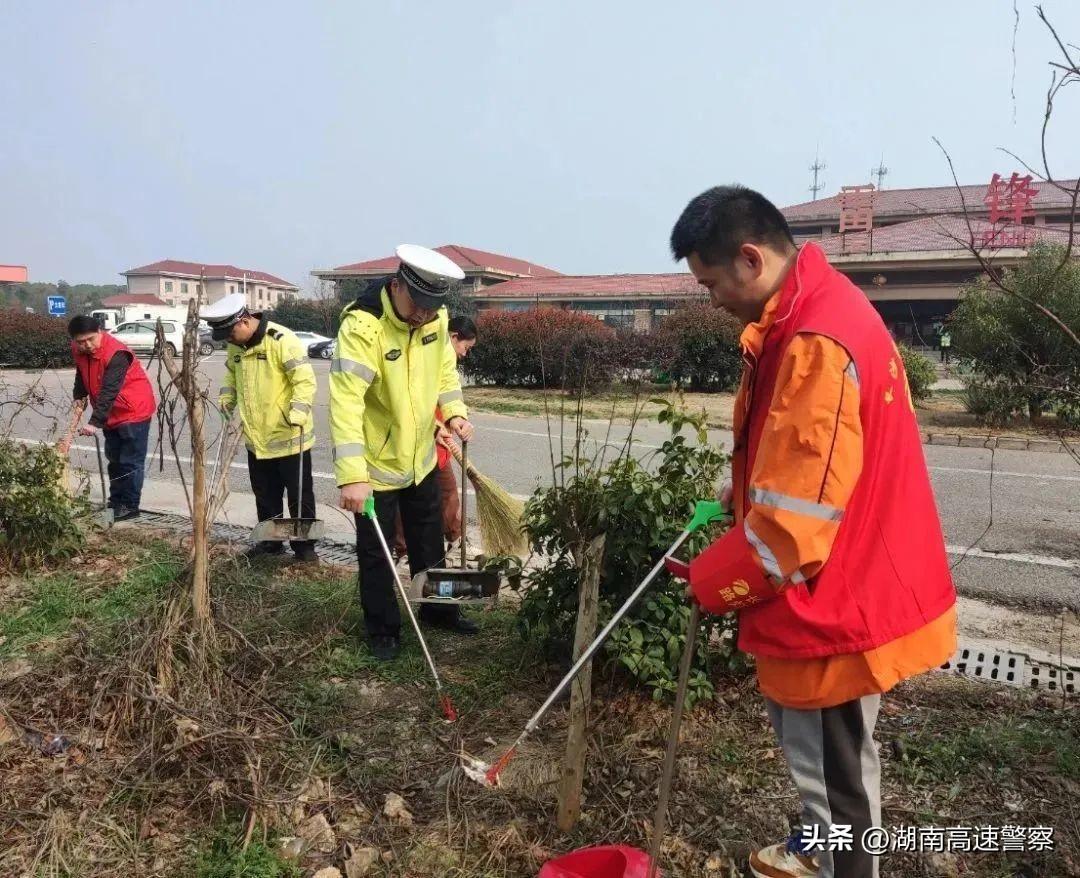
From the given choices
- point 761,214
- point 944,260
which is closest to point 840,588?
point 761,214

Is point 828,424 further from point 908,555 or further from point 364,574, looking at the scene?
point 364,574

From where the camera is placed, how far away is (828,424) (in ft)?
5.33

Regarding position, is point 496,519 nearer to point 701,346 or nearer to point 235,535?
point 235,535

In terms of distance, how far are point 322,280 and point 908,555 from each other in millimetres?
39465

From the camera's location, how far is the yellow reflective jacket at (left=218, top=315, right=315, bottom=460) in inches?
190

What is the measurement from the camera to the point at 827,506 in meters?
1.63

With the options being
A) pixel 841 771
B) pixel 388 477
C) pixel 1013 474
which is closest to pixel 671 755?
pixel 841 771

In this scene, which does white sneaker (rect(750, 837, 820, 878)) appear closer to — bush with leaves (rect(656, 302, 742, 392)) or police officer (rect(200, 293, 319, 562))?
police officer (rect(200, 293, 319, 562))

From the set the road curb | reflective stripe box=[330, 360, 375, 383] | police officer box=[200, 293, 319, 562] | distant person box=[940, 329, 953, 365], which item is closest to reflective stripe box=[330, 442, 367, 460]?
reflective stripe box=[330, 360, 375, 383]

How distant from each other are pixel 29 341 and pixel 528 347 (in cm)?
1519

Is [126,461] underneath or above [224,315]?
underneath

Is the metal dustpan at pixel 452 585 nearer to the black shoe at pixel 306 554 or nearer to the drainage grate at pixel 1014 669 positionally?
the black shoe at pixel 306 554

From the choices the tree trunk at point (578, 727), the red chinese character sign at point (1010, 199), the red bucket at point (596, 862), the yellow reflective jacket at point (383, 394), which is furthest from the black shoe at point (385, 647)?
the red chinese character sign at point (1010, 199)

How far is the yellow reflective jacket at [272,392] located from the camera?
4.82 meters
